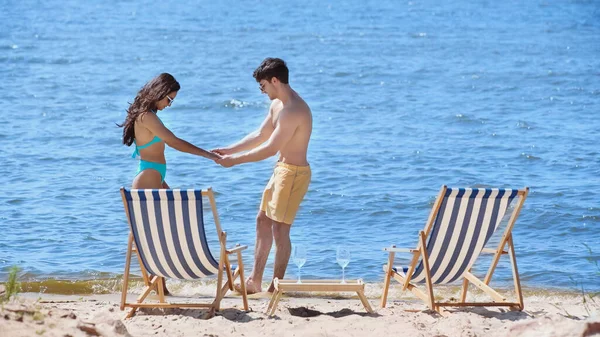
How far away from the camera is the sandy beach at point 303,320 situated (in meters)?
4.32

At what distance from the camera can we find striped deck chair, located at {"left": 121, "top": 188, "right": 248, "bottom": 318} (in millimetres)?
5227

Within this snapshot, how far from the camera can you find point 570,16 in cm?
3606

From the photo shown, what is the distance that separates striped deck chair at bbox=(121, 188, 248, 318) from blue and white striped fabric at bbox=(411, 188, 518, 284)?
116cm

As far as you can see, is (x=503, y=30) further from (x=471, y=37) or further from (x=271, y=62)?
(x=271, y=62)

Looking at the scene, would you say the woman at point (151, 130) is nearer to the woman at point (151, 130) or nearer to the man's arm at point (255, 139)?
the woman at point (151, 130)

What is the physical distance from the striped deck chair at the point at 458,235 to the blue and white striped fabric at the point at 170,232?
1168 mm

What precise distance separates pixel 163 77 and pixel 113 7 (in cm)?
3464

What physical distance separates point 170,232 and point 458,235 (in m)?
1.66

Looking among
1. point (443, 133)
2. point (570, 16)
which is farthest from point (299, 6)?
point (443, 133)

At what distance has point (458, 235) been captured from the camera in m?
5.59

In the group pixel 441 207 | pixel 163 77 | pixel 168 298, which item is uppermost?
pixel 163 77

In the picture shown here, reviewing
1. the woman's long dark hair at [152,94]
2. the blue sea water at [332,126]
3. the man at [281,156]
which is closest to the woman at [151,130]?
the woman's long dark hair at [152,94]

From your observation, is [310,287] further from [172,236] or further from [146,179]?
[146,179]

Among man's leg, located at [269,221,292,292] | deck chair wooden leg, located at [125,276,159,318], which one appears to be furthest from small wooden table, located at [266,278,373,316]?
deck chair wooden leg, located at [125,276,159,318]
